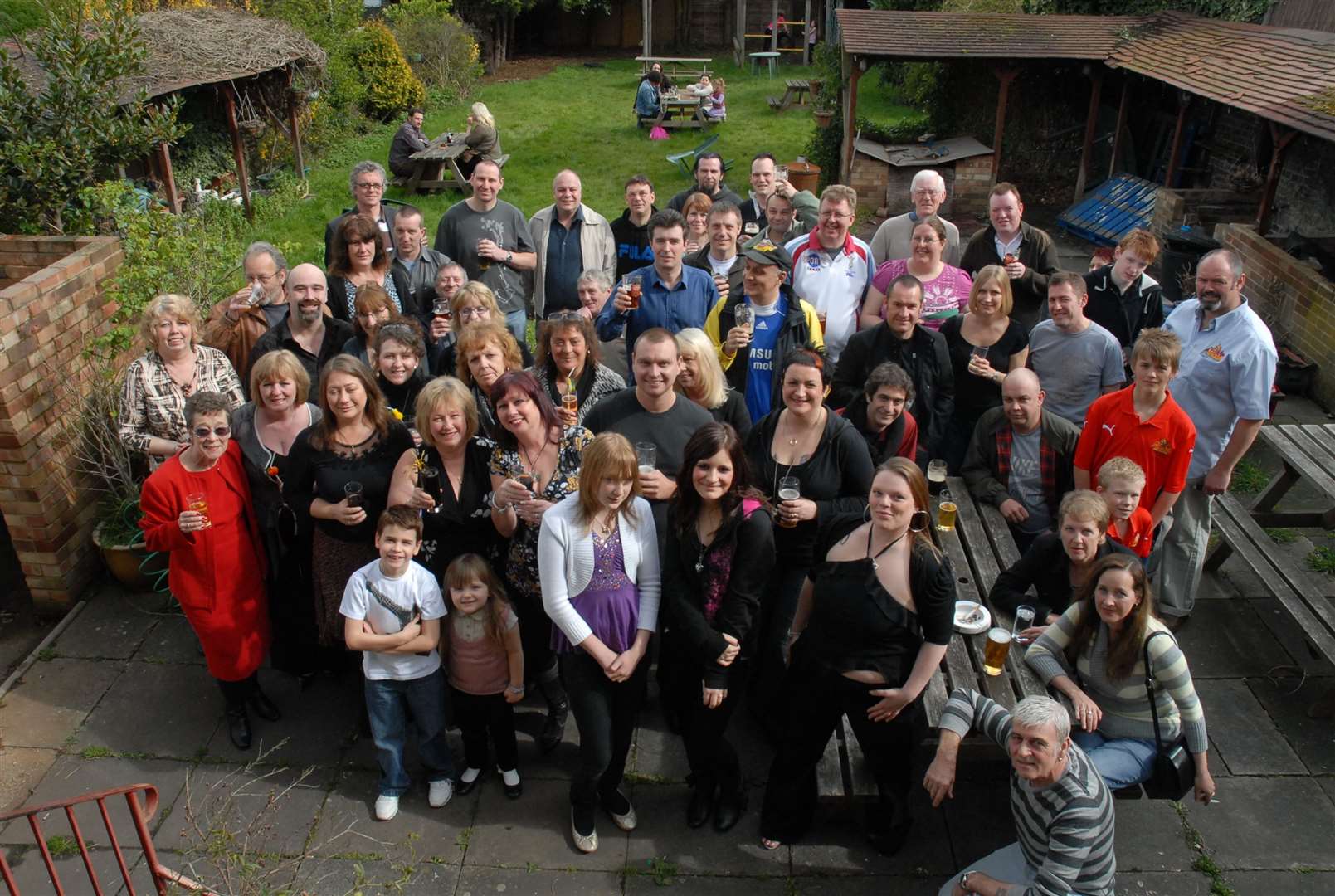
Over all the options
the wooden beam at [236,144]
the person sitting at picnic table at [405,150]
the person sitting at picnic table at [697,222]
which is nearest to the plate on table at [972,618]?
the person sitting at picnic table at [697,222]

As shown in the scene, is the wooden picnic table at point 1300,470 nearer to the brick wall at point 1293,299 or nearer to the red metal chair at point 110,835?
the brick wall at point 1293,299

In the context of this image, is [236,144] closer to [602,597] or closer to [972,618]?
[602,597]

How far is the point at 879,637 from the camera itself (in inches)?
149

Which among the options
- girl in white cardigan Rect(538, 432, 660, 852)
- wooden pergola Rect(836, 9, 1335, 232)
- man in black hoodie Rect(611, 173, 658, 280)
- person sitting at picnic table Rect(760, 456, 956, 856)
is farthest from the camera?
wooden pergola Rect(836, 9, 1335, 232)

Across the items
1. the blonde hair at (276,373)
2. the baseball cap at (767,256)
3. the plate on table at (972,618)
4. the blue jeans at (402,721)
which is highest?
the baseball cap at (767,256)

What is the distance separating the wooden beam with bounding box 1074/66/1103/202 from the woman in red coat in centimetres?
1317

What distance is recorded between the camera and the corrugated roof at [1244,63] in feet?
31.3

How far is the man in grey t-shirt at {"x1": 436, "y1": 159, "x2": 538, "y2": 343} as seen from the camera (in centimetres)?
696

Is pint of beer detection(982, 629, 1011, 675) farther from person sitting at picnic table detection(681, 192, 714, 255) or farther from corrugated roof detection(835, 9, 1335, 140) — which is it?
corrugated roof detection(835, 9, 1335, 140)

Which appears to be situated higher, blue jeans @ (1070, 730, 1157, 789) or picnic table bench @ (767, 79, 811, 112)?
blue jeans @ (1070, 730, 1157, 789)

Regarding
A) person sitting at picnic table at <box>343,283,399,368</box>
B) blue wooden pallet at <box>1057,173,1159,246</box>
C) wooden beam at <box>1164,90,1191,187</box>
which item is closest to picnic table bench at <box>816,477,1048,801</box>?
person sitting at picnic table at <box>343,283,399,368</box>

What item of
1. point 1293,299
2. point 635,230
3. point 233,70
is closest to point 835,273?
point 635,230

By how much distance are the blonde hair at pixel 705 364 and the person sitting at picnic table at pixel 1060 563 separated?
154 cm

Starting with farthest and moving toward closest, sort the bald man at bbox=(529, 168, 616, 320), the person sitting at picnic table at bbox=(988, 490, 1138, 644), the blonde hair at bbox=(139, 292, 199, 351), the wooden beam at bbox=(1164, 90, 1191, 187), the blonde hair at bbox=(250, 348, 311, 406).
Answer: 1. the wooden beam at bbox=(1164, 90, 1191, 187)
2. the bald man at bbox=(529, 168, 616, 320)
3. the blonde hair at bbox=(139, 292, 199, 351)
4. the blonde hair at bbox=(250, 348, 311, 406)
5. the person sitting at picnic table at bbox=(988, 490, 1138, 644)
